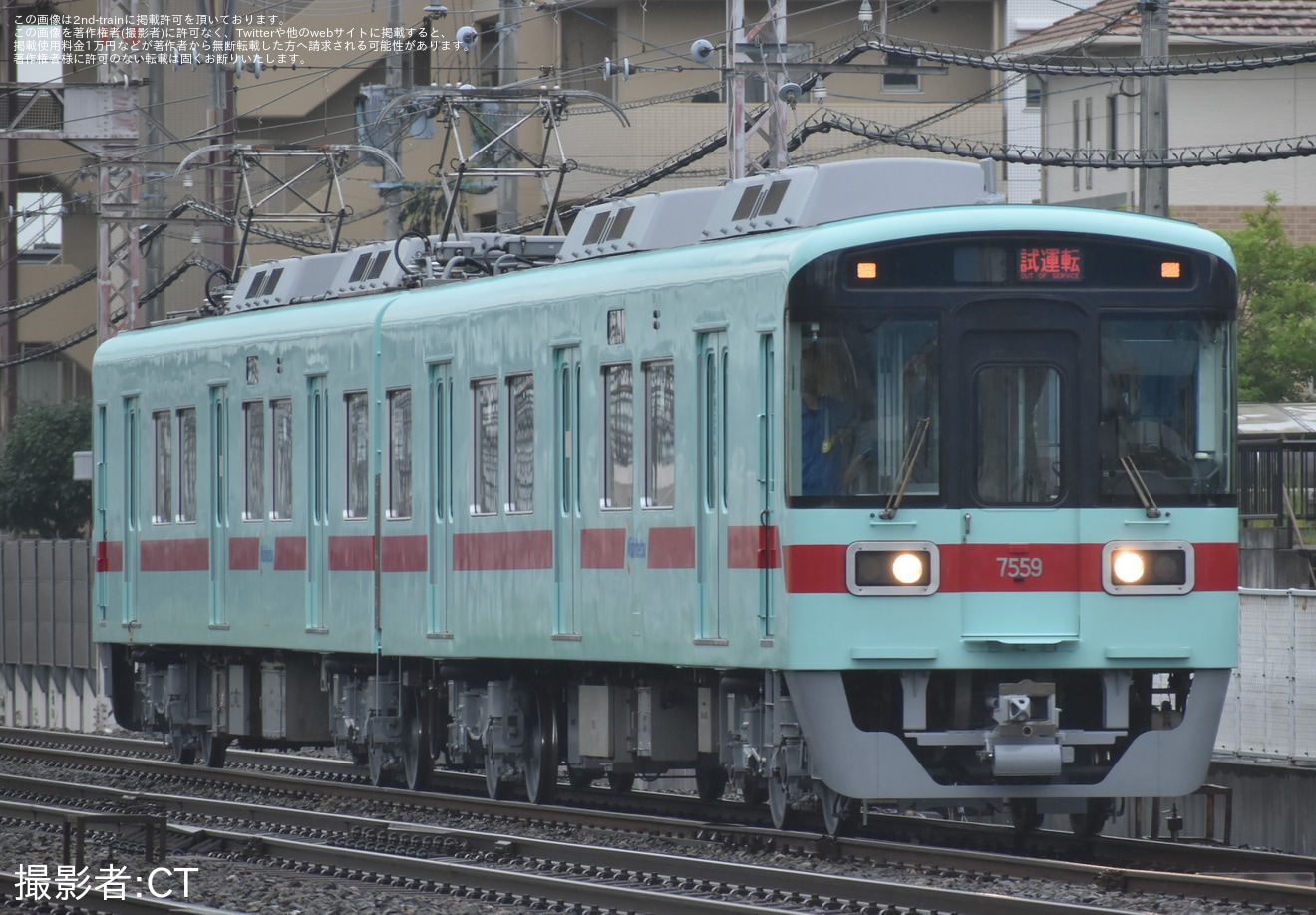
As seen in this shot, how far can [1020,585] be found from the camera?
11.9m

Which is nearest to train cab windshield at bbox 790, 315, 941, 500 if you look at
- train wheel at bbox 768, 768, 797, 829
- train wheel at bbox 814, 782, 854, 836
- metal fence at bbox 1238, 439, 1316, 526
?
train wheel at bbox 814, 782, 854, 836

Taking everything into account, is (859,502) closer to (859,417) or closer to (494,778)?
(859,417)

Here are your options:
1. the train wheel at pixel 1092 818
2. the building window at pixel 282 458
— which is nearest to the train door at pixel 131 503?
the building window at pixel 282 458

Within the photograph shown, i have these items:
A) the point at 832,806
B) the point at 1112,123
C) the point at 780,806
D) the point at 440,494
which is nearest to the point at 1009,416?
the point at 832,806

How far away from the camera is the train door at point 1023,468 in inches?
467

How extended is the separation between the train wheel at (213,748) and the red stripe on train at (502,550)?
200 inches

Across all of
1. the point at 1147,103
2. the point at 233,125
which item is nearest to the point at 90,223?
the point at 233,125

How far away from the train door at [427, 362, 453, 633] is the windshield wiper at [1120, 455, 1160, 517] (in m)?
5.03

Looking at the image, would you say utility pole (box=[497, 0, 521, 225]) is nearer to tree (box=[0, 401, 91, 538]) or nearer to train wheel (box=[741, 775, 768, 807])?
train wheel (box=[741, 775, 768, 807])

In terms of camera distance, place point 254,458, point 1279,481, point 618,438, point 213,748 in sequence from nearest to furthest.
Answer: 1. point 618,438
2. point 254,458
3. point 213,748
4. point 1279,481

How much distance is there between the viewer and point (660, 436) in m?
13.4

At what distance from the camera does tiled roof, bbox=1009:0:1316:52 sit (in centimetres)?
4041

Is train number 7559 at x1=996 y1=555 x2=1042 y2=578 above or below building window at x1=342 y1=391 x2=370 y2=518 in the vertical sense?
below

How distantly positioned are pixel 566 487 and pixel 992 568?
3234 millimetres
